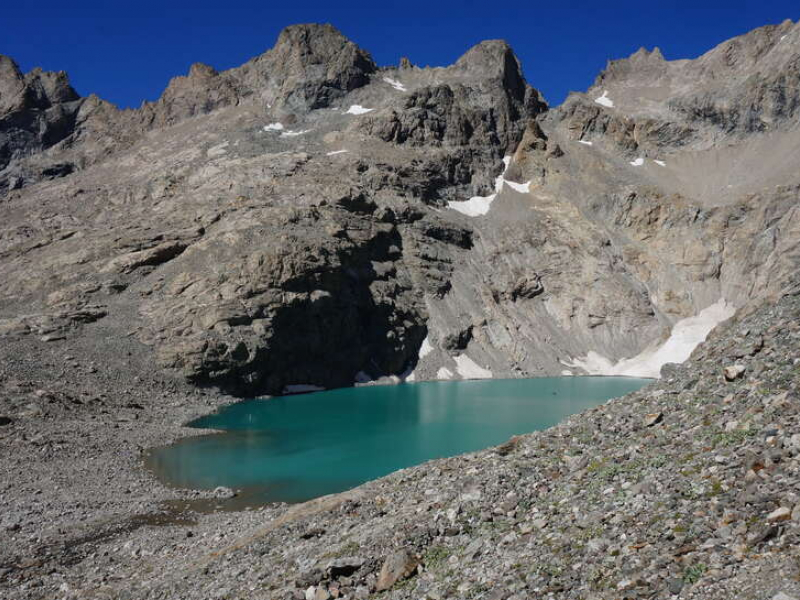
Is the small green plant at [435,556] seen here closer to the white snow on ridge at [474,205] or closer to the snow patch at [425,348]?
the snow patch at [425,348]

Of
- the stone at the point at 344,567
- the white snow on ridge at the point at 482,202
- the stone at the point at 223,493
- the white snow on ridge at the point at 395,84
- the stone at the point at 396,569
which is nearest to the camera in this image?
the stone at the point at 396,569

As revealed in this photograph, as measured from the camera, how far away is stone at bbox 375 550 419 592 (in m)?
9.37

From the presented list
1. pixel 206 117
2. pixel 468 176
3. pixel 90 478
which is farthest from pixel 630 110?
pixel 90 478

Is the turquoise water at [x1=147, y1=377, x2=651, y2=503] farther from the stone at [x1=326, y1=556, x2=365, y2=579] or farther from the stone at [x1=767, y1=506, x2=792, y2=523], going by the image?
the stone at [x1=767, y1=506, x2=792, y2=523]

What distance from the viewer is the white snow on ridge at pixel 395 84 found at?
12650 cm

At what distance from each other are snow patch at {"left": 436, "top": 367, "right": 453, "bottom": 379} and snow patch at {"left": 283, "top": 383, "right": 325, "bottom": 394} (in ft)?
49.9

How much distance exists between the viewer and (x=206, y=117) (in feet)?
440

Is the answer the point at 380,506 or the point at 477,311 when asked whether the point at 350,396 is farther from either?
the point at 380,506

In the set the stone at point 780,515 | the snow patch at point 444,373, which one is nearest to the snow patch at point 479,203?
the snow patch at point 444,373

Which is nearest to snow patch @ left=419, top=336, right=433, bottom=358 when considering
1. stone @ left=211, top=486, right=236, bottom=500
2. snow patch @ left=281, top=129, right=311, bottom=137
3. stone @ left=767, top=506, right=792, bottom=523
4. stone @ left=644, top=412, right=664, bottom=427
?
snow patch @ left=281, top=129, right=311, bottom=137

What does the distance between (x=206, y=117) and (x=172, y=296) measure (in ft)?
266

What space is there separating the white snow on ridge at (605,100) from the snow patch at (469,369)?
8498 centimetres

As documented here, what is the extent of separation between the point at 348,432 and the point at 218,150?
77806 millimetres

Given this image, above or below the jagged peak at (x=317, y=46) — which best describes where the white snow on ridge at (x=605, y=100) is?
below
